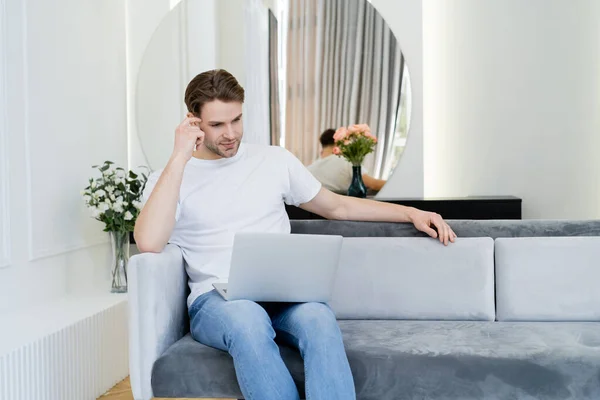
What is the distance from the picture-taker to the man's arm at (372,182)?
427 cm

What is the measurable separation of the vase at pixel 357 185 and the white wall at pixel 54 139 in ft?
4.19

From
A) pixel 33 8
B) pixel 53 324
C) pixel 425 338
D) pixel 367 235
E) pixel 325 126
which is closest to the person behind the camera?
pixel 425 338

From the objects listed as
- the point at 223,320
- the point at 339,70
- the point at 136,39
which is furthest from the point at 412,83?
the point at 223,320

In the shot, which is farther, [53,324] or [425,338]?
[53,324]

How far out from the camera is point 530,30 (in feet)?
14.4

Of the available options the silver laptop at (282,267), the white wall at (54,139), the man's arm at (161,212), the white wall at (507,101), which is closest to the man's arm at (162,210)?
the man's arm at (161,212)

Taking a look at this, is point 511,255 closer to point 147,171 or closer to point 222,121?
point 222,121

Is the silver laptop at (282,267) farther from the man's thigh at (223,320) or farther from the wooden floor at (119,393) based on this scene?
the wooden floor at (119,393)

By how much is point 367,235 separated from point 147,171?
212 cm

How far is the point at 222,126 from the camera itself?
2363 millimetres

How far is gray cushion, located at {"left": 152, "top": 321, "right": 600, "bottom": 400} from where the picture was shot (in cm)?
203

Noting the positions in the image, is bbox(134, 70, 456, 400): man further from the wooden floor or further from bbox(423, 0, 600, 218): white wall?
bbox(423, 0, 600, 218): white wall

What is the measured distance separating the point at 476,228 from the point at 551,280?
29cm

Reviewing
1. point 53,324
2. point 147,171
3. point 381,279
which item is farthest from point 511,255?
point 147,171
